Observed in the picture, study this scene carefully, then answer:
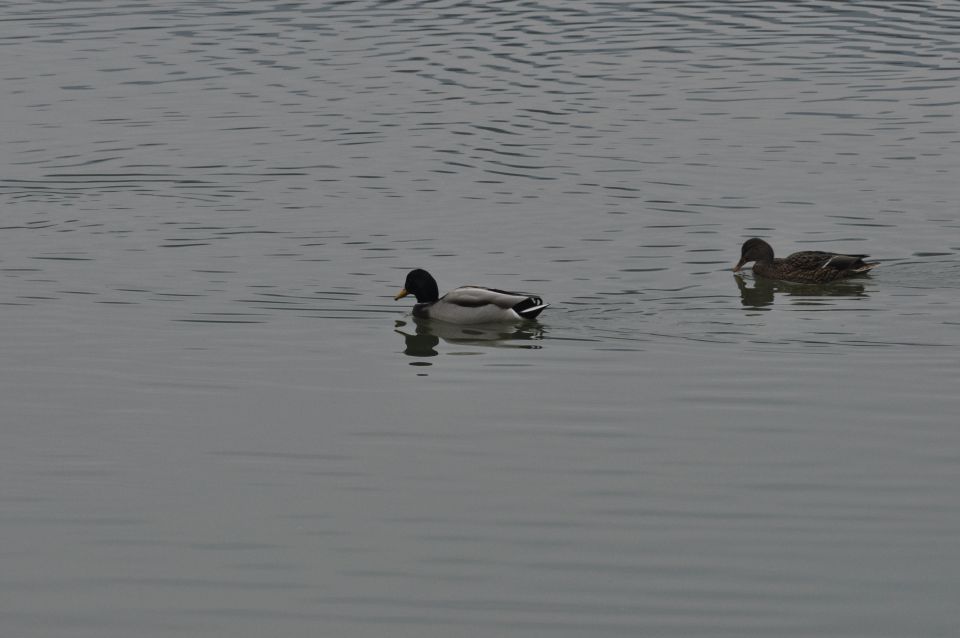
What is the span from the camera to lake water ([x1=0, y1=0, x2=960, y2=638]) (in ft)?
35.8

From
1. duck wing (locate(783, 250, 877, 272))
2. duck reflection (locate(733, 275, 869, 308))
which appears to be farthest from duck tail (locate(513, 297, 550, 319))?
duck wing (locate(783, 250, 877, 272))

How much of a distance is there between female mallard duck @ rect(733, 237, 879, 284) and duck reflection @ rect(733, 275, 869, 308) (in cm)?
10

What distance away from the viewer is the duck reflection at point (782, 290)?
21.1 m

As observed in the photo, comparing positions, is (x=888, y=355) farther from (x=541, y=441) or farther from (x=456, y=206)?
(x=456, y=206)

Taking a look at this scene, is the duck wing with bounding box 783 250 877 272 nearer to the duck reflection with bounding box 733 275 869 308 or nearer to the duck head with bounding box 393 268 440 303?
the duck reflection with bounding box 733 275 869 308

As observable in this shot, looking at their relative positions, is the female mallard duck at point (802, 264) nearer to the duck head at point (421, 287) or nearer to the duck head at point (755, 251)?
the duck head at point (755, 251)

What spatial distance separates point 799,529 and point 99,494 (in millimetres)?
5234

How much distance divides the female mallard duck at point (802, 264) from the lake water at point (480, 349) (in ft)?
1.66

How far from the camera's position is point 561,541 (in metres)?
11.6

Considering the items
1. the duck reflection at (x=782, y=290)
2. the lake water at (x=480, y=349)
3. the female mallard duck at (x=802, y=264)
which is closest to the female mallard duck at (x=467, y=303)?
the lake water at (x=480, y=349)

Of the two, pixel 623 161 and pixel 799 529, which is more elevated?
pixel 623 161

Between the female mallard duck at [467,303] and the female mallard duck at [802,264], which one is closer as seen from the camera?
the female mallard duck at [467,303]

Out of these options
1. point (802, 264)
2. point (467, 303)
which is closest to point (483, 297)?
point (467, 303)

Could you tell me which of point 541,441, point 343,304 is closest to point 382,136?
point 343,304
